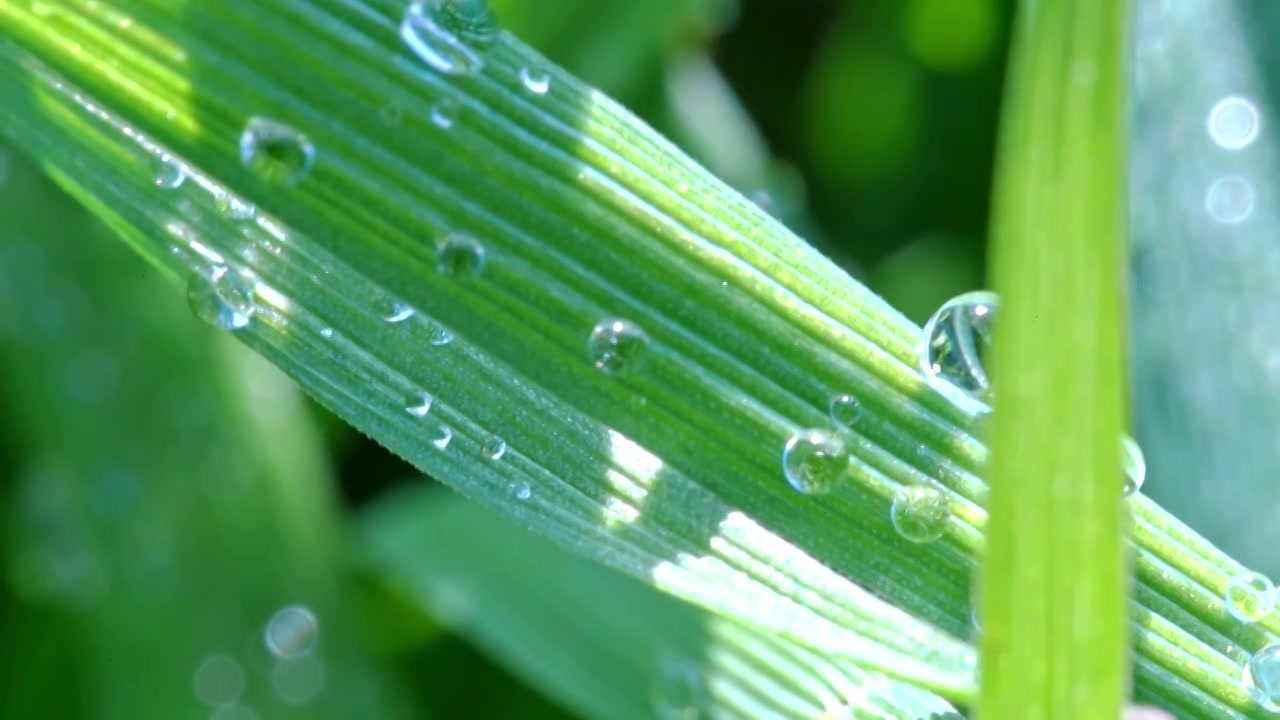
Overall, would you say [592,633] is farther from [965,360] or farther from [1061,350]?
[1061,350]

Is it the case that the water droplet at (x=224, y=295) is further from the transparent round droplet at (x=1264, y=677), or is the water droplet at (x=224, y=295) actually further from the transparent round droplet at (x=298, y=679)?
the transparent round droplet at (x=298, y=679)

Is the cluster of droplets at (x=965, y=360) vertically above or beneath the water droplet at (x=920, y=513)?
above

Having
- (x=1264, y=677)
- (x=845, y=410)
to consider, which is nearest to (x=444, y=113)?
(x=845, y=410)

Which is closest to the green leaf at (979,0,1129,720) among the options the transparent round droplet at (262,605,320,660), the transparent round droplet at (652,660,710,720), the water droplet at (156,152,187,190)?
the water droplet at (156,152,187,190)

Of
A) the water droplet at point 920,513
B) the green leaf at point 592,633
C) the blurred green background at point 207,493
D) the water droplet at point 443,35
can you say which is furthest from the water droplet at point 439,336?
the blurred green background at point 207,493

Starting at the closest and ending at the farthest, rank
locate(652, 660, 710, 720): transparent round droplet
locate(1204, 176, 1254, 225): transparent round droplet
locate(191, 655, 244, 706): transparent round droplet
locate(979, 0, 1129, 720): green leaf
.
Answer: locate(979, 0, 1129, 720): green leaf → locate(652, 660, 710, 720): transparent round droplet → locate(191, 655, 244, 706): transparent round droplet → locate(1204, 176, 1254, 225): transparent round droplet

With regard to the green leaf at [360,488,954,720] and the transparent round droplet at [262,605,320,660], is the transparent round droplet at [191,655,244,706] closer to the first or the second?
the transparent round droplet at [262,605,320,660]
